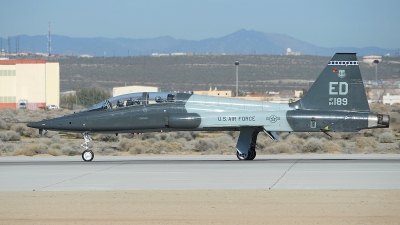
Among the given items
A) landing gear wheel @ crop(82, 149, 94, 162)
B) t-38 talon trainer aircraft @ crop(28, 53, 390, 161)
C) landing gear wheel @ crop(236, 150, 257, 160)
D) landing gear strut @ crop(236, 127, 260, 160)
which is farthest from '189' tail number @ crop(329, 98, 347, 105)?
landing gear wheel @ crop(82, 149, 94, 162)

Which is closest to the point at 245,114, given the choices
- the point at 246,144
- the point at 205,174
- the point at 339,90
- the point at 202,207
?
the point at 246,144

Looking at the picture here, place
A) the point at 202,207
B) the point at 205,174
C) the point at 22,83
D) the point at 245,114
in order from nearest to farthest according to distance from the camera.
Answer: the point at 202,207 < the point at 205,174 < the point at 245,114 < the point at 22,83

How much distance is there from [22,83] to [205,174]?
76377 mm

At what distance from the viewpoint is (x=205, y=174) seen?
19.5 meters

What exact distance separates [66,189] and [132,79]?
13008 centimetres

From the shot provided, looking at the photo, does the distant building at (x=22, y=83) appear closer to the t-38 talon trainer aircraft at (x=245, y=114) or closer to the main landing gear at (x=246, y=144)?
the t-38 talon trainer aircraft at (x=245, y=114)

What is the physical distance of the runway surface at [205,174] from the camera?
55.7ft

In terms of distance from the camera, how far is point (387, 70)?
146500 mm

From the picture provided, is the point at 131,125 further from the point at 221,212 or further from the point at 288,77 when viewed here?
the point at 288,77

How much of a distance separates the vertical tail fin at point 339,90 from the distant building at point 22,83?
2786 inches

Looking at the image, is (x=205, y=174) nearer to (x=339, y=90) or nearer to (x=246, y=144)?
(x=246, y=144)

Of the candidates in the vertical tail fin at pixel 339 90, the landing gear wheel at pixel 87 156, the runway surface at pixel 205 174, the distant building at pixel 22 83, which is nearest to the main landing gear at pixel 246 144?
the runway surface at pixel 205 174

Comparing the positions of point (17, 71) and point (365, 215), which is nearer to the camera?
point (365, 215)

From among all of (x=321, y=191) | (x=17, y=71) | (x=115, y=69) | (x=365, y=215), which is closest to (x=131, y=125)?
(x=321, y=191)
